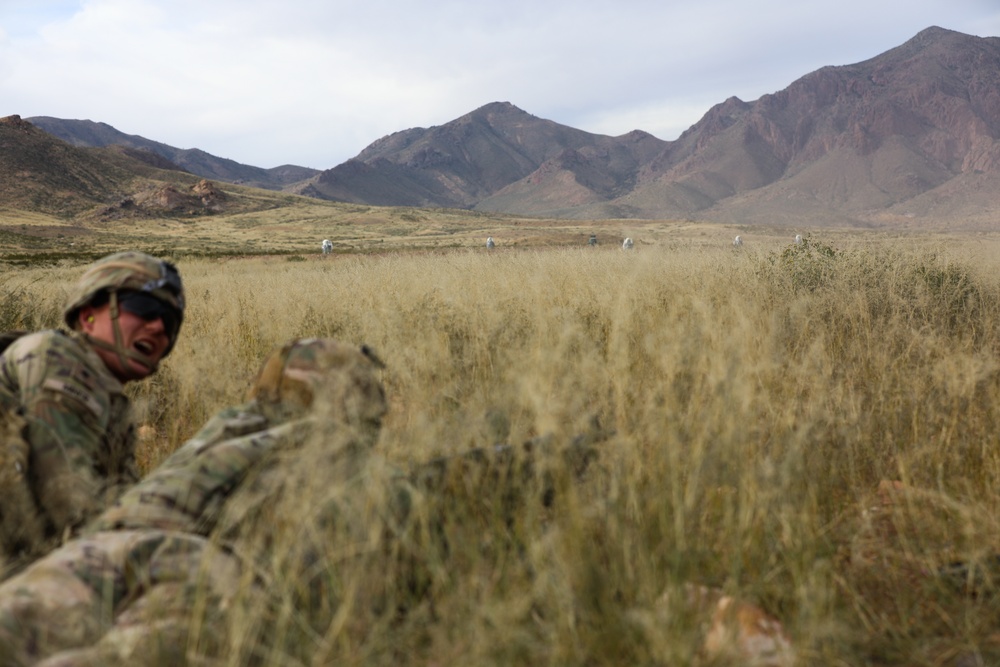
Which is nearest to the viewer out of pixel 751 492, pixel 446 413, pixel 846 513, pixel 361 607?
pixel 361 607

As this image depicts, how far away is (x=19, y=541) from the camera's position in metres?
1.89

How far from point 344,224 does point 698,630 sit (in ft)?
260

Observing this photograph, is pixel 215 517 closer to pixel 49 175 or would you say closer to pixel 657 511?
pixel 657 511

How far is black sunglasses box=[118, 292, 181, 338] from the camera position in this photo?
231 cm

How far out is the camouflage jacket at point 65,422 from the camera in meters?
1.92

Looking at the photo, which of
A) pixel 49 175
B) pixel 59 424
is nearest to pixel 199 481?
pixel 59 424

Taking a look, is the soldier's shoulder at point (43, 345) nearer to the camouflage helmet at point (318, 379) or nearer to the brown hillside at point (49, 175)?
the camouflage helmet at point (318, 379)

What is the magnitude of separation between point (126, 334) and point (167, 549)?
104 centimetres

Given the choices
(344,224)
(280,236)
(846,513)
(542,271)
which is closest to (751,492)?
(846,513)

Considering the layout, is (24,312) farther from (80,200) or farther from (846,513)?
(80,200)

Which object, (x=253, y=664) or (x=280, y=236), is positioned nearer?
(x=253, y=664)

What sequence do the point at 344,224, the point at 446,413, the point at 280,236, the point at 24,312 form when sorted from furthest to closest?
the point at 344,224 → the point at 280,236 → the point at 24,312 → the point at 446,413

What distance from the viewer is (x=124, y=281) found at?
7.56ft

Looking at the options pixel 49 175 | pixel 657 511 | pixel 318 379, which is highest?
pixel 49 175
